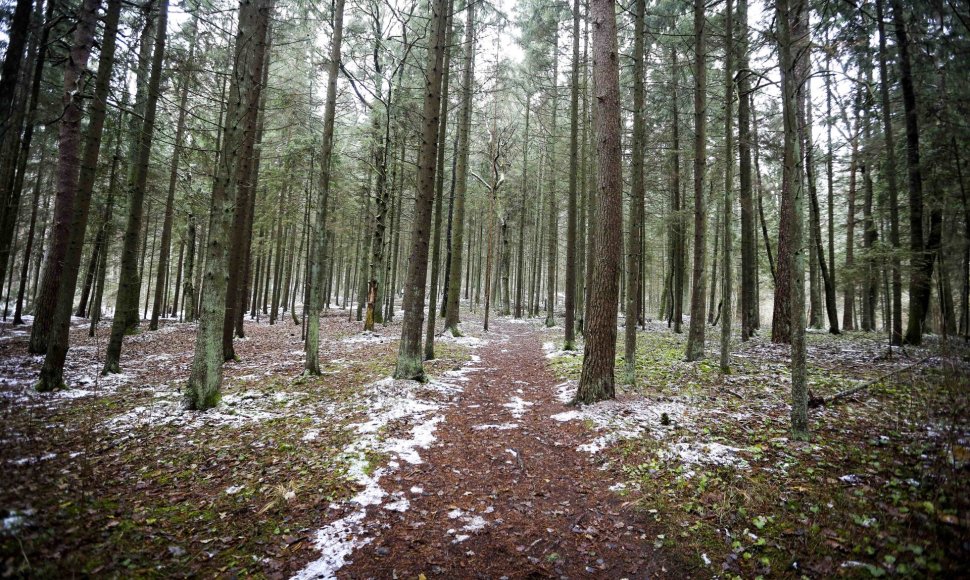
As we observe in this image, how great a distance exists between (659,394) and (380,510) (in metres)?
5.81

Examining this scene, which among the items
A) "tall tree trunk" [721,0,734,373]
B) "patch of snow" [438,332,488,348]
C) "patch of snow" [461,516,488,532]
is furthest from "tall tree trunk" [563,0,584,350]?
"patch of snow" [461,516,488,532]

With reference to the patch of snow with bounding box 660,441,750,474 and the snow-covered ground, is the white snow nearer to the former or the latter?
the snow-covered ground

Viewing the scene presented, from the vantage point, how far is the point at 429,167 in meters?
8.61

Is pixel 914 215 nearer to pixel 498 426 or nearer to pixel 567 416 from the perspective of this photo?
pixel 567 416

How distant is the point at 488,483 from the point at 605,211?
→ 16.8 feet

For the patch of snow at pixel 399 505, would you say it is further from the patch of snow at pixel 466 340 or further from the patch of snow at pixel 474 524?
the patch of snow at pixel 466 340

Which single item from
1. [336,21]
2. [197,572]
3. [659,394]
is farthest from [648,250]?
[197,572]

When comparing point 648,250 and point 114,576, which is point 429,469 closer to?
point 114,576

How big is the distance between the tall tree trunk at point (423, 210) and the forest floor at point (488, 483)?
3.31 feet

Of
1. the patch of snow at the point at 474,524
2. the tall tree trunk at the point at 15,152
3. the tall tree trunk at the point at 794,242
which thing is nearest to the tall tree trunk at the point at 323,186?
the patch of snow at the point at 474,524

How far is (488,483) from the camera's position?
4.63 meters

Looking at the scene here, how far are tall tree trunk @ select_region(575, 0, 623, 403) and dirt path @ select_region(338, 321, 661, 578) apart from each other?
4.46 feet

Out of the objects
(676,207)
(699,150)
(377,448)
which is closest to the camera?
(377,448)

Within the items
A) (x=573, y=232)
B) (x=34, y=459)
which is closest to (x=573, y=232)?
(x=573, y=232)
